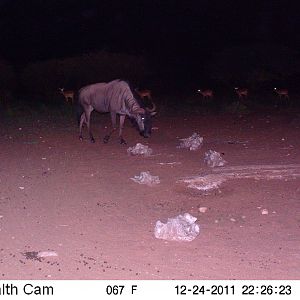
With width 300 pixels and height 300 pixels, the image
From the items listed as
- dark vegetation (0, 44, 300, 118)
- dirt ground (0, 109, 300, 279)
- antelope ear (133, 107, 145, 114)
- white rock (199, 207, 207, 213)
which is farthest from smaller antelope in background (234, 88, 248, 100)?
white rock (199, 207, 207, 213)

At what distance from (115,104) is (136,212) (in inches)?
229

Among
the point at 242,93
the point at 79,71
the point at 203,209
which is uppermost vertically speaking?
the point at 203,209

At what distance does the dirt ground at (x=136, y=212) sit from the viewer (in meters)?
5.75

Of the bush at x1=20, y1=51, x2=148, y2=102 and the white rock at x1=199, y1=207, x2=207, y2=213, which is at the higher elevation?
the white rock at x1=199, y1=207, x2=207, y2=213

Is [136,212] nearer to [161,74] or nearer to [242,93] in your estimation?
[242,93]

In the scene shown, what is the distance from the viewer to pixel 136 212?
7.69 m

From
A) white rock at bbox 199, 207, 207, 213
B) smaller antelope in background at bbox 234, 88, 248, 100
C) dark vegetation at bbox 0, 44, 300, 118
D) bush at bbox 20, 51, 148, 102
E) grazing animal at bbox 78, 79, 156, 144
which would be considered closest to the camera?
white rock at bbox 199, 207, 207, 213

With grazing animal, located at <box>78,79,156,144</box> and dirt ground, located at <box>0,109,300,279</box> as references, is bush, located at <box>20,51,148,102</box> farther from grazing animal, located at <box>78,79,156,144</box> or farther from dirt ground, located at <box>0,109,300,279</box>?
dirt ground, located at <box>0,109,300,279</box>

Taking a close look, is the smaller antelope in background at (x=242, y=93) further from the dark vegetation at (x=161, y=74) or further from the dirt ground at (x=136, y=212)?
the dirt ground at (x=136, y=212)

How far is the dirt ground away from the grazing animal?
19.8 inches

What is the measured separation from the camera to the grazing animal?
1270cm

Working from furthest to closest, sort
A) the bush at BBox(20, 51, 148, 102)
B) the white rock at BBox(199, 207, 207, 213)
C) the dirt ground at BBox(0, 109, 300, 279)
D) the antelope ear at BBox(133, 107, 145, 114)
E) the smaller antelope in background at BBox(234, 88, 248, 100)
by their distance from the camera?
the bush at BBox(20, 51, 148, 102)
the smaller antelope in background at BBox(234, 88, 248, 100)
the antelope ear at BBox(133, 107, 145, 114)
the white rock at BBox(199, 207, 207, 213)
the dirt ground at BBox(0, 109, 300, 279)

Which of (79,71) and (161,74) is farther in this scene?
(161,74)

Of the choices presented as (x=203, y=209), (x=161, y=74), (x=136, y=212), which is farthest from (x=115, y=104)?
(x=161, y=74)
